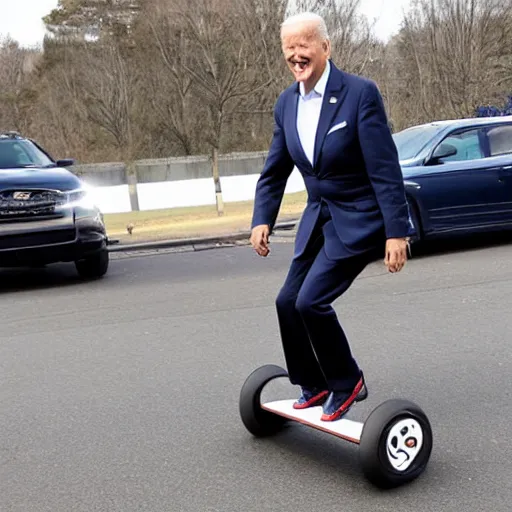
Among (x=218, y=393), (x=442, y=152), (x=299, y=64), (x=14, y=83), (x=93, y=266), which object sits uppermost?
(x=14, y=83)

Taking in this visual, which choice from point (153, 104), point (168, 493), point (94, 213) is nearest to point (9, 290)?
point (94, 213)

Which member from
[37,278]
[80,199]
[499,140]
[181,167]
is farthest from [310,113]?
[181,167]

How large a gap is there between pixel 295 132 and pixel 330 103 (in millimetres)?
222

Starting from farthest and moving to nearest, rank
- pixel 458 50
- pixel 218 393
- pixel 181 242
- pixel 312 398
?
1. pixel 458 50
2. pixel 181 242
3. pixel 218 393
4. pixel 312 398

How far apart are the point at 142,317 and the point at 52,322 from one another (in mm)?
825

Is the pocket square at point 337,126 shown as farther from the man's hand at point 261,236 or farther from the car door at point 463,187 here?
the car door at point 463,187

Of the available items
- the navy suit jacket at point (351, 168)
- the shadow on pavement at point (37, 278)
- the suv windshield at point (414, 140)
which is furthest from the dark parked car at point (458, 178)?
the navy suit jacket at point (351, 168)

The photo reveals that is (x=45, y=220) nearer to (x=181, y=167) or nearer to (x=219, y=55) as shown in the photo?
(x=219, y=55)

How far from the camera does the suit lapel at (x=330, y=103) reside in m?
3.51

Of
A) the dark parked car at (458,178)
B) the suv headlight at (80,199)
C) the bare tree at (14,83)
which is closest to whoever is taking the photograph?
the suv headlight at (80,199)

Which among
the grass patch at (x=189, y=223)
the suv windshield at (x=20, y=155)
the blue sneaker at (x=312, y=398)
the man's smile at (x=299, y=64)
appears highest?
the man's smile at (x=299, y=64)

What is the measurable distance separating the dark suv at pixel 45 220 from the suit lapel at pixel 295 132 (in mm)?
5849

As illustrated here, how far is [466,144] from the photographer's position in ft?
34.2

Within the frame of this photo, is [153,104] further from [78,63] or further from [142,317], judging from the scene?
[142,317]
